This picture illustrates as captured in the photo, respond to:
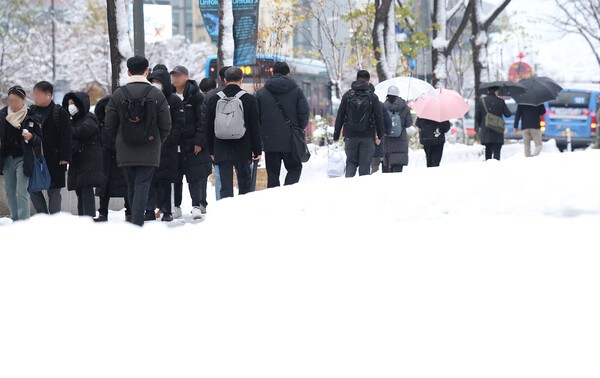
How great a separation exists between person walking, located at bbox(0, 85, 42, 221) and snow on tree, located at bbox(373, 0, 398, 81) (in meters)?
14.1

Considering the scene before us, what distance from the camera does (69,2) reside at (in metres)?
85.2

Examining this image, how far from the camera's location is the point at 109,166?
1225 centimetres

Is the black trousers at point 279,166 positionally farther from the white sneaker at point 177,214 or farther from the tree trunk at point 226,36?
the tree trunk at point 226,36

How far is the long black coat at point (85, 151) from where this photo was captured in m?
11.6

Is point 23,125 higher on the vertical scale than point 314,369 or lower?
higher

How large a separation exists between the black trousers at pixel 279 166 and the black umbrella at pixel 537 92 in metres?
8.62

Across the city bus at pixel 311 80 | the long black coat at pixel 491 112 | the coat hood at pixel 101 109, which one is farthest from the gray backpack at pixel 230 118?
the city bus at pixel 311 80

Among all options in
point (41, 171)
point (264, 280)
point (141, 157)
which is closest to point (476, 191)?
point (264, 280)

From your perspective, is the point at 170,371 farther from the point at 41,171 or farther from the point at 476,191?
the point at 41,171

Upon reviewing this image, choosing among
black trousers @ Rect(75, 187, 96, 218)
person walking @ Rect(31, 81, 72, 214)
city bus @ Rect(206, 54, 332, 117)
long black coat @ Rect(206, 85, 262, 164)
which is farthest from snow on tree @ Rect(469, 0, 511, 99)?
person walking @ Rect(31, 81, 72, 214)

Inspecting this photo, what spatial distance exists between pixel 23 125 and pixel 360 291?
534 centimetres

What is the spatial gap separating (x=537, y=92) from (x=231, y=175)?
992 cm

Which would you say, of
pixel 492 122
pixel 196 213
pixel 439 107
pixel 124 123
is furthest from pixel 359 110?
pixel 492 122

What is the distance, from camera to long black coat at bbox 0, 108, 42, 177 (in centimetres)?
1098
